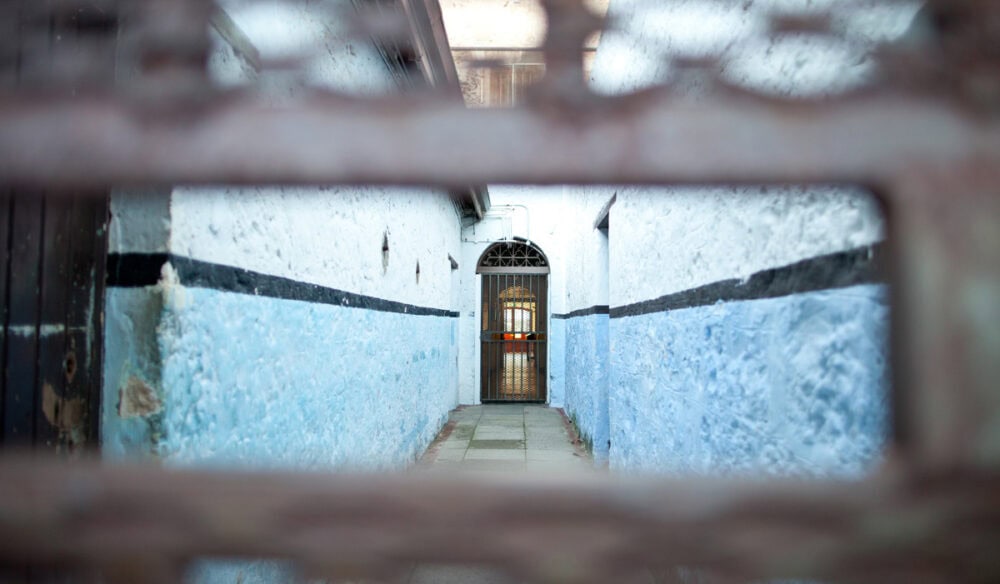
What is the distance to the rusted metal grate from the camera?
599 millimetres

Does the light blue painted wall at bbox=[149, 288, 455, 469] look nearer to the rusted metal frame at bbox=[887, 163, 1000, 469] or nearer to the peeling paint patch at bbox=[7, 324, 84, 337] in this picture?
the peeling paint patch at bbox=[7, 324, 84, 337]

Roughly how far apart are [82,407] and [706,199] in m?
2.18

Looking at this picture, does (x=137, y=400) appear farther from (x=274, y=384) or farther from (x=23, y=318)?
(x=274, y=384)

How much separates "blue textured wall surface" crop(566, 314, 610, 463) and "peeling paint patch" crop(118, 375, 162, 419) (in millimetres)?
4583

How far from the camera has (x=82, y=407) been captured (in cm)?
146

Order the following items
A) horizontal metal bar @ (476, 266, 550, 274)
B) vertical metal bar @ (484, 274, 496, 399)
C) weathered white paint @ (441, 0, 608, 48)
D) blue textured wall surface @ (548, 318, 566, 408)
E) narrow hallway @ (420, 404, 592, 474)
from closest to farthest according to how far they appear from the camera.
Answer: weathered white paint @ (441, 0, 608, 48) < narrow hallway @ (420, 404, 592, 474) < blue textured wall surface @ (548, 318, 566, 408) < horizontal metal bar @ (476, 266, 550, 274) < vertical metal bar @ (484, 274, 496, 399)

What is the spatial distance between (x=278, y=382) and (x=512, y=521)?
1.99 metres

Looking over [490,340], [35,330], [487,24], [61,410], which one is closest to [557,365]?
[490,340]

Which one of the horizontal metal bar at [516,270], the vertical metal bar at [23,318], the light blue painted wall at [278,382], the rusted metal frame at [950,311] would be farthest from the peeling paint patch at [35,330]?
the horizontal metal bar at [516,270]

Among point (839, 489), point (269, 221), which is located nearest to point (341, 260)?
point (269, 221)

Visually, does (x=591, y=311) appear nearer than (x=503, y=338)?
Yes

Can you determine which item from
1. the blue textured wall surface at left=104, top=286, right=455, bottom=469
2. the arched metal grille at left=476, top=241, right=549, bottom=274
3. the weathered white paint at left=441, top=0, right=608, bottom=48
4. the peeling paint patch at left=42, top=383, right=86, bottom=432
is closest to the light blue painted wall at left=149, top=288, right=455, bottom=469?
the blue textured wall surface at left=104, top=286, right=455, bottom=469

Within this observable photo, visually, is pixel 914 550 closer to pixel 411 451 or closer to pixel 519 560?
pixel 519 560

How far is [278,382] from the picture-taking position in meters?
2.38
